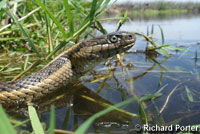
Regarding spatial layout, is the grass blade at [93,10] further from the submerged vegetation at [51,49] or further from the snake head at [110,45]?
the snake head at [110,45]

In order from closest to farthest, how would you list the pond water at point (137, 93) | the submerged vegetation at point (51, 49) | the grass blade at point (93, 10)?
the submerged vegetation at point (51, 49), the pond water at point (137, 93), the grass blade at point (93, 10)

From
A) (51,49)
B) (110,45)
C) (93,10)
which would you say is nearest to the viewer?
(93,10)

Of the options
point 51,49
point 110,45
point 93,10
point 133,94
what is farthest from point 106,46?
point 51,49

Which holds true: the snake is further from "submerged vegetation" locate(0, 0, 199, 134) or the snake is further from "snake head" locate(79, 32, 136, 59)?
"submerged vegetation" locate(0, 0, 199, 134)

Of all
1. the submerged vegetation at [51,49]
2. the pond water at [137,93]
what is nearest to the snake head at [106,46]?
the submerged vegetation at [51,49]

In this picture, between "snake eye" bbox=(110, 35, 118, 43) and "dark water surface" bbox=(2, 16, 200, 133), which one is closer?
"dark water surface" bbox=(2, 16, 200, 133)

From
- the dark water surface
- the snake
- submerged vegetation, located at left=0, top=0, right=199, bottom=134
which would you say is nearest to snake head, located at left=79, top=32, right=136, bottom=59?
the snake

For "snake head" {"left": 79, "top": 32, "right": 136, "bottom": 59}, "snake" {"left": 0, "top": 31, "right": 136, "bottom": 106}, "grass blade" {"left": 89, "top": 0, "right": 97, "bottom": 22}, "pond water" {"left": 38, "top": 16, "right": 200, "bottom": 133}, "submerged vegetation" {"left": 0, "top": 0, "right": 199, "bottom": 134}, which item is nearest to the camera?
"submerged vegetation" {"left": 0, "top": 0, "right": 199, "bottom": 134}

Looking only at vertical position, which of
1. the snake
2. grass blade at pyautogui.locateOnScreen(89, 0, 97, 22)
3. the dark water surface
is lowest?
the dark water surface

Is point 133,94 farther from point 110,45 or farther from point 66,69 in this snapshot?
point 66,69
